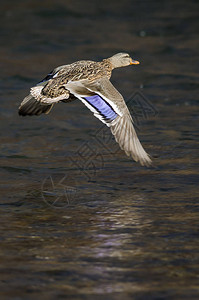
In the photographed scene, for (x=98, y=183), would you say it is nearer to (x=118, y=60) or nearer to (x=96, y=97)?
(x=96, y=97)

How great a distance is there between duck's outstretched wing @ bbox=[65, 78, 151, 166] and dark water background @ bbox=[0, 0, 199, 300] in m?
0.63

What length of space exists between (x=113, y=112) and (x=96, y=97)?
0.30m

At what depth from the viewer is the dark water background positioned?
546cm

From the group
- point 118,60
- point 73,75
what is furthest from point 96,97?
point 118,60

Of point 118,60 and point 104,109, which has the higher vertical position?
point 118,60

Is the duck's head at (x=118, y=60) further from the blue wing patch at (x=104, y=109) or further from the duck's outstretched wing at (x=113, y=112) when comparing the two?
the blue wing patch at (x=104, y=109)

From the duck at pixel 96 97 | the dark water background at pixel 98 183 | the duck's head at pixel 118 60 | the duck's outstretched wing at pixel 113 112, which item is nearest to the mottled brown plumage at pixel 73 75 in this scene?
the duck at pixel 96 97

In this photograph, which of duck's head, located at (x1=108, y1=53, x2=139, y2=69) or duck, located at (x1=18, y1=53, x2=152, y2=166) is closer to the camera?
duck, located at (x1=18, y1=53, x2=152, y2=166)

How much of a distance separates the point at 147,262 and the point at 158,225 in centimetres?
94

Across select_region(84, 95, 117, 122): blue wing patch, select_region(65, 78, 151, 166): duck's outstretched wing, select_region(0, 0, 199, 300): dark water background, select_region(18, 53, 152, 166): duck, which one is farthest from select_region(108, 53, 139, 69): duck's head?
select_region(84, 95, 117, 122): blue wing patch

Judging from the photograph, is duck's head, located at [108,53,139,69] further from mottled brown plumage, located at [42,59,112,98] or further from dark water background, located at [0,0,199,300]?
dark water background, located at [0,0,199,300]

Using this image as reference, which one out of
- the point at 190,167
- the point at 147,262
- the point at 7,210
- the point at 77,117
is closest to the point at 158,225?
the point at 147,262

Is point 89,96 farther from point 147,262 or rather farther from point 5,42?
point 5,42

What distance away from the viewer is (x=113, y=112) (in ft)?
23.2
